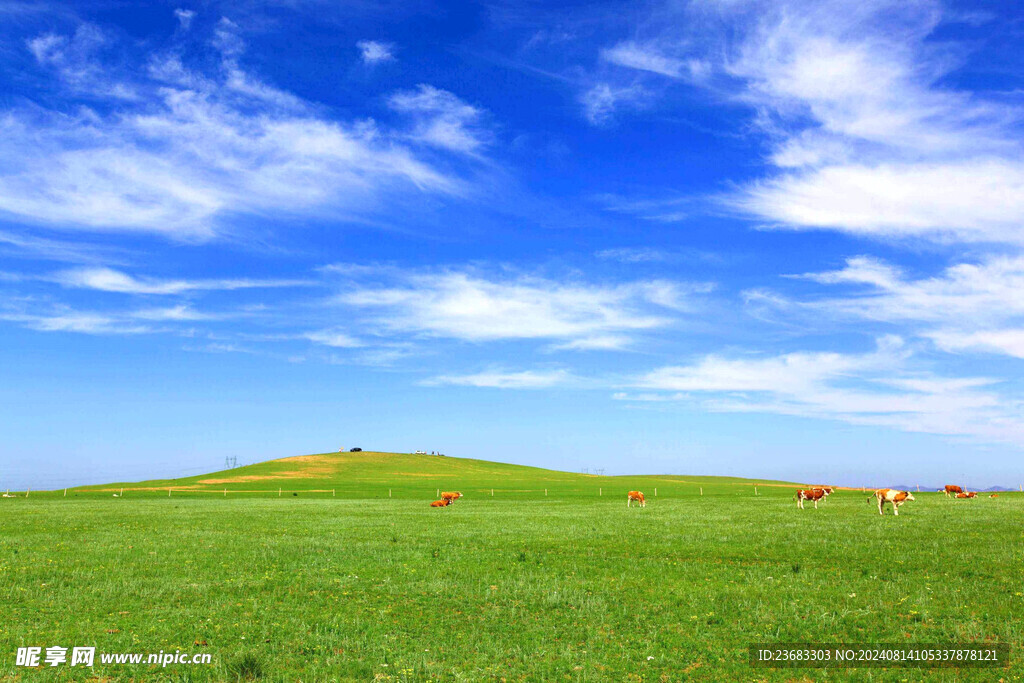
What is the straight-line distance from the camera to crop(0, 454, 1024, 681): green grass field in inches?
563

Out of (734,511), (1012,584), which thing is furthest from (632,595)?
(734,511)

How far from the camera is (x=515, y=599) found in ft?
64.2

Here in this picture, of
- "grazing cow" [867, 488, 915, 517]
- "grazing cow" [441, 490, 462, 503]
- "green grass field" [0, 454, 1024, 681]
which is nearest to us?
"green grass field" [0, 454, 1024, 681]

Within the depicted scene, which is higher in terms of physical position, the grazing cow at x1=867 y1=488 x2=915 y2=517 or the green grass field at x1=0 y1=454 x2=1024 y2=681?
the grazing cow at x1=867 y1=488 x2=915 y2=517

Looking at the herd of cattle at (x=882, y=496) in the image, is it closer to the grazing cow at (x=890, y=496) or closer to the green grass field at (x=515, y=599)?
the grazing cow at (x=890, y=496)

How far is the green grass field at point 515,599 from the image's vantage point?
14.3 m

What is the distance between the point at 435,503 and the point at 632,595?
4594 centimetres

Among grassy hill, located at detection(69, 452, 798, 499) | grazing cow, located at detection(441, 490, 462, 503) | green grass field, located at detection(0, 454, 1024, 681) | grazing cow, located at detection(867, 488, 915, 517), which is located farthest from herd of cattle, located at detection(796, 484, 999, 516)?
grassy hill, located at detection(69, 452, 798, 499)

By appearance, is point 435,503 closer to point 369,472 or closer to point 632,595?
point 632,595

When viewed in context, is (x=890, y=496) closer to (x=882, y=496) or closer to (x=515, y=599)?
(x=882, y=496)

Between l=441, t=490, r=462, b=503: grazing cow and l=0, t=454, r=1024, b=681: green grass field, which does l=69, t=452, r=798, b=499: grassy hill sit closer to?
l=441, t=490, r=462, b=503: grazing cow

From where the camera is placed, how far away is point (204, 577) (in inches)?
896

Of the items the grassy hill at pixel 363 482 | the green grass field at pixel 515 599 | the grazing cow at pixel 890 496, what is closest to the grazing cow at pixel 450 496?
the grassy hill at pixel 363 482

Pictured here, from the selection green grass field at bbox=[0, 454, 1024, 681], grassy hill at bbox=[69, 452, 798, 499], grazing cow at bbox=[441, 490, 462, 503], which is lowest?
grassy hill at bbox=[69, 452, 798, 499]
